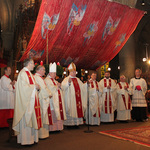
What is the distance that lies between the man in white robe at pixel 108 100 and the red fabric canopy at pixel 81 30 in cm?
316

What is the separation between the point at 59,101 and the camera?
6277 mm

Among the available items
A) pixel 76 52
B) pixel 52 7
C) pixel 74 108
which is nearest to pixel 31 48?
pixel 52 7

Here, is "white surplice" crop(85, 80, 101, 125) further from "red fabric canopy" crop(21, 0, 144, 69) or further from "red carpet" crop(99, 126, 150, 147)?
"red fabric canopy" crop(21, 0, 144, 69)

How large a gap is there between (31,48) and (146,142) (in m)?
6.28

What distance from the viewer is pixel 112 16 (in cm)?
1049

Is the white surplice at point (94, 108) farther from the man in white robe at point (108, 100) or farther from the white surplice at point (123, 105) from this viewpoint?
the white surplice at point (123, 105)

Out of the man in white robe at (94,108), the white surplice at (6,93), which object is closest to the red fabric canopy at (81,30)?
the white surplice at (6,93)

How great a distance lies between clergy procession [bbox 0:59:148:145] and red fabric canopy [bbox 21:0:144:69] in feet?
8.10

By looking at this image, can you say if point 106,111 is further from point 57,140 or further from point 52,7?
point 52,7

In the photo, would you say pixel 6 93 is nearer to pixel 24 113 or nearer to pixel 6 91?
pixel 6 91

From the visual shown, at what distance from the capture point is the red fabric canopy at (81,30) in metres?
8.87

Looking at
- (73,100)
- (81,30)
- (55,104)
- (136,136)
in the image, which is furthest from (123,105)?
(81,30)

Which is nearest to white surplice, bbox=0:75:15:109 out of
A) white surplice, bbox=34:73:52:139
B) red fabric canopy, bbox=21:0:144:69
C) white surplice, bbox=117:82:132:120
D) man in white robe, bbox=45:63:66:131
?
man in white robe, bbox=45:63:66:131

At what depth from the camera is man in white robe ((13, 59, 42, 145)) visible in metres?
4.60
